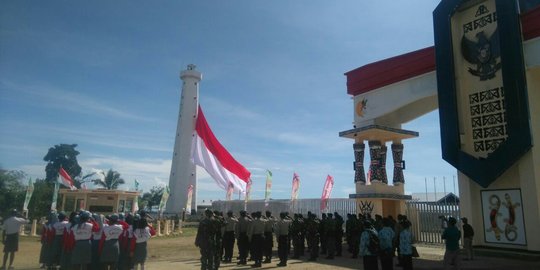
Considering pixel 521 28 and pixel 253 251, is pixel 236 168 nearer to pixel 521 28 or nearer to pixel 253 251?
pixel 253 251

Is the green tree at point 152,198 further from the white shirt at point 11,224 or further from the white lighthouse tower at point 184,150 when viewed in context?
the white shirt at point 11,224

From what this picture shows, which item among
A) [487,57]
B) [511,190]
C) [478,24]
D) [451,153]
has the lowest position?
[511,190]

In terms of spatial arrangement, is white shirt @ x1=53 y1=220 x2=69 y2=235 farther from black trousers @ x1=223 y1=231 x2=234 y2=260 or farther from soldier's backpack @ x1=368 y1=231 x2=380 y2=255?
soldier's backpack @ x1=368 y1=231 x2=380 y2=255

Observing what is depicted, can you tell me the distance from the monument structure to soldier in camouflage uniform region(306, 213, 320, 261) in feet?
12.4

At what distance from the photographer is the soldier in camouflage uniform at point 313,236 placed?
41.9 ft

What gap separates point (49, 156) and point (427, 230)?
6314 cm

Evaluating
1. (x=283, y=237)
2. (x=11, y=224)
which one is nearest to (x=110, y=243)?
(x=11, y=224)

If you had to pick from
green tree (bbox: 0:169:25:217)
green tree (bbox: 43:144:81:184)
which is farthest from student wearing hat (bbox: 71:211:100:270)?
green tree (bbox: 43:144:81:184)

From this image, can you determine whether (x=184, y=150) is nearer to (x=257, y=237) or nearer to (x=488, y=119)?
(x=257, y=237)

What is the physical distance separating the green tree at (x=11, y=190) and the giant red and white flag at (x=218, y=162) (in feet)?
58.2

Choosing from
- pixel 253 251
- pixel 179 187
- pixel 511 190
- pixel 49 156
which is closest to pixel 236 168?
pixel 179 187

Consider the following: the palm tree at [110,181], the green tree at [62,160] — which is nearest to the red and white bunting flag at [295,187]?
the palm tree at [110,181]

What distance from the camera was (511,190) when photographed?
469 inches

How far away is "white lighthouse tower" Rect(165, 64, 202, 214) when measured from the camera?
142ft
